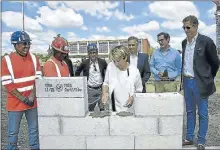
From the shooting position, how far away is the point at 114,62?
12.9 feet

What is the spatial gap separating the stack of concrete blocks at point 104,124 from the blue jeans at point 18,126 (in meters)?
0.33

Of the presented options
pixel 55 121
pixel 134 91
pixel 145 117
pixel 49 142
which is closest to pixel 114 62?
pixel 134 91

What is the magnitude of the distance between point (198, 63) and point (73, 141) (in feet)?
6.51

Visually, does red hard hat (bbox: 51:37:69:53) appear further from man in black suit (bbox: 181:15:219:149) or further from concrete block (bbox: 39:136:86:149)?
man in black suit (bbox: 181:15:219:149)

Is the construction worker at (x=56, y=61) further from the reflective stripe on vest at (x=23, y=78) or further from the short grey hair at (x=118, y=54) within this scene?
the short grey hair at (x=118, y=54)

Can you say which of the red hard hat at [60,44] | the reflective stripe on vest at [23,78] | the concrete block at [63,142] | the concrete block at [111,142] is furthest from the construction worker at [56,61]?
the concrete block at [111,142]

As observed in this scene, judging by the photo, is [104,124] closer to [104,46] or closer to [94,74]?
[94,74]

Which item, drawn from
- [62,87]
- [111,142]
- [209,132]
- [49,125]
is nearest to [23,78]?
[62,87]

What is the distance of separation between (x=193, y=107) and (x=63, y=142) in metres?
1.94

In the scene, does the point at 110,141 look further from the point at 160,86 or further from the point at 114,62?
the point at 160,86

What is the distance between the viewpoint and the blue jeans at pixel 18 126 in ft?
13.3

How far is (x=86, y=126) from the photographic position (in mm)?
3842

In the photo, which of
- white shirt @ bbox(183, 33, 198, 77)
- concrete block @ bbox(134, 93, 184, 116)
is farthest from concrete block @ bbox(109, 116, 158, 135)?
white shirt @ bbox(183, 33, 198, 77)

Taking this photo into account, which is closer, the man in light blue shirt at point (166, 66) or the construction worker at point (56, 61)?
the construction worker at point (56, 61)
